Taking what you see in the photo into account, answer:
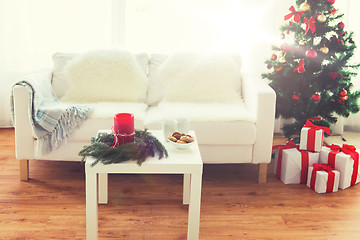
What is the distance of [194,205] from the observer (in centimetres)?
197

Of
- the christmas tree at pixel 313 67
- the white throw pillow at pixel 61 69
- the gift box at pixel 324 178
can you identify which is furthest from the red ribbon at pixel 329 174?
the white throw pillow at pixel 61 69

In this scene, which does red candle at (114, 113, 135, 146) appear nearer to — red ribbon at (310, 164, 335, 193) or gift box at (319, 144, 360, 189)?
red ribbon at (310, 164, 335, 193)

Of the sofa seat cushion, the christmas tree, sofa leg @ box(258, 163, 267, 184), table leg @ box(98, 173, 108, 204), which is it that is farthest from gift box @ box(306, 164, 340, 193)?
table leg @ box(98, 173, 108, 204)

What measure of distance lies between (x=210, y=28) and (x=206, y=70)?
839 millimetres

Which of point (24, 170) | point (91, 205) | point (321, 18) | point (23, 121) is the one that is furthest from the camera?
point (321, 18)

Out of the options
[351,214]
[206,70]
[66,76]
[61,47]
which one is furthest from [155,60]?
[351,214]

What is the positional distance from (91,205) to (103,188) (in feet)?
1.77

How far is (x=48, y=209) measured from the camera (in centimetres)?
A: 239

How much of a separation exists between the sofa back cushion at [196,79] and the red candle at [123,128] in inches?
46.6

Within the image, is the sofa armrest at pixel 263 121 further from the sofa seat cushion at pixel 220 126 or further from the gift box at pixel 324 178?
the gift box at pixel 324 178

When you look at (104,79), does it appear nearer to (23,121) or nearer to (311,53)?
(23,121)

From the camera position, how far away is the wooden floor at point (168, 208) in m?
2.20

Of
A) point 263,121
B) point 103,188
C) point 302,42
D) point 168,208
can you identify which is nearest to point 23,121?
point 103,188

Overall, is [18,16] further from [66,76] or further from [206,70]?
[206,70]
